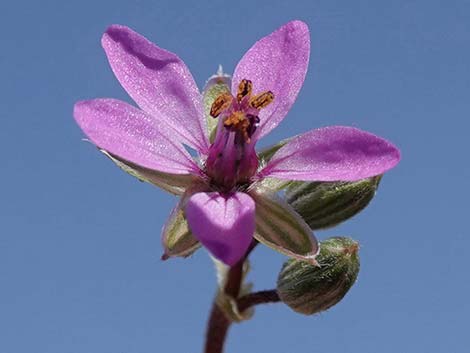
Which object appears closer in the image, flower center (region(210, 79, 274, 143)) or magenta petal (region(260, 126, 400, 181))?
magenta petal (region(260, 126, 400, 181))

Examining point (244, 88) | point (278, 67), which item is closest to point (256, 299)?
point (244, 88)

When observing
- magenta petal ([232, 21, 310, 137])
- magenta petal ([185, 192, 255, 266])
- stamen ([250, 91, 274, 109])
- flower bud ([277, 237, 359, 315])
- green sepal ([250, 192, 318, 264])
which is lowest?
flower bud ([277, 237, 359, 315])

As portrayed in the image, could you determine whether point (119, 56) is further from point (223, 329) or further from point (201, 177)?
point (223, 329)

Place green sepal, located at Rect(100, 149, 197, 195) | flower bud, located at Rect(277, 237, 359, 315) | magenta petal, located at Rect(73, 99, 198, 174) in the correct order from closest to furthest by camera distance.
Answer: magenta petal, located at Rect(73, 99, 198, 174) < green sepal, located at Rect(100, 149, 197, 195) < flower bud, located at Rect(277, 237, 359, 315)

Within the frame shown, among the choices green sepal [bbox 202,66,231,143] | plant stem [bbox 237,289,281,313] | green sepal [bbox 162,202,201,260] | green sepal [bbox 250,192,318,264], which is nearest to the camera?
green sepal [bbox 162,202,201,260]

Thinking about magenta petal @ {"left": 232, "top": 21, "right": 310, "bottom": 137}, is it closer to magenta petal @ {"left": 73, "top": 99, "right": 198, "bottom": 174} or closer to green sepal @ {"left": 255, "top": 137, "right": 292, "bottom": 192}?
green sepal @ {"left": 255, "top": 137, "right": 292, "bottom": 192}

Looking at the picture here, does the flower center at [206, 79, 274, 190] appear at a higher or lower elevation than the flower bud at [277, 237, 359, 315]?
higher

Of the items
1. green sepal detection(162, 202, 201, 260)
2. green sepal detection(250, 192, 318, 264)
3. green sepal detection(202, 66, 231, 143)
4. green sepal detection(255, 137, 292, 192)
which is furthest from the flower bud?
green sepal detection(202, 66, 231, 143)
